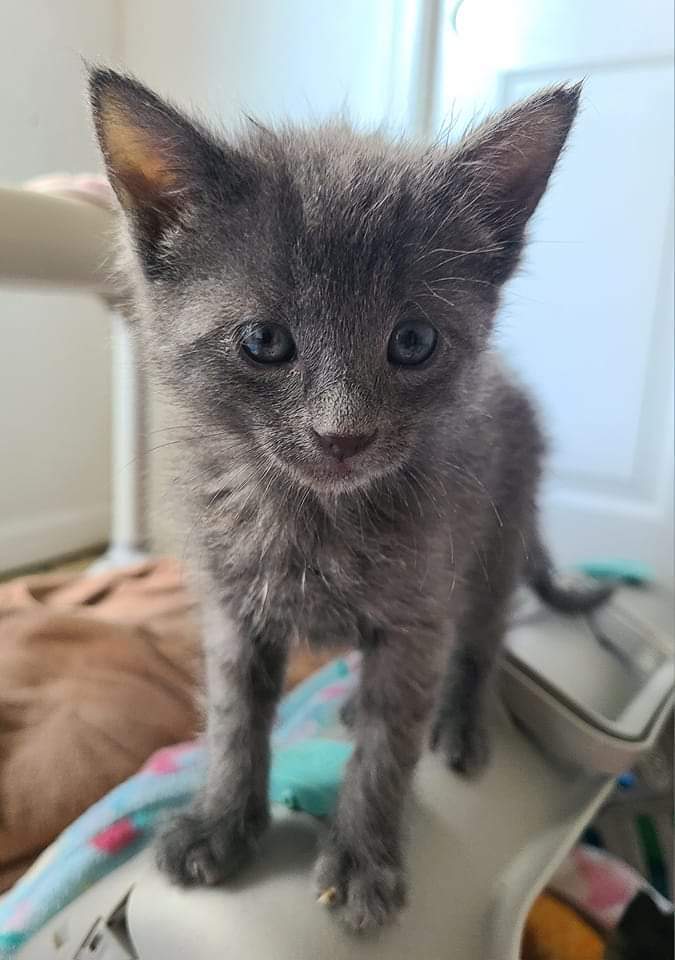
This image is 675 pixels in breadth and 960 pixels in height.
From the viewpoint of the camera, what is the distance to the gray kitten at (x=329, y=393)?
0.64 meters

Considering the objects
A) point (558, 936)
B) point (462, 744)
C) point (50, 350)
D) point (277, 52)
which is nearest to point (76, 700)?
point (462, 744)

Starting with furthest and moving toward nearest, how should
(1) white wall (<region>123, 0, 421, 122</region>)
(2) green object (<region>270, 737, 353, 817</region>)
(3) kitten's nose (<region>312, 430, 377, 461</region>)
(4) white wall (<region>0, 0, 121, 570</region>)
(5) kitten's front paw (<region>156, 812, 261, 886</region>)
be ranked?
(4) white wall (<region>0, 0, 121, 570</region>) < (1) white wall (<region>123, 0, 421, 122</region>) < (2) green object (<region>270, 737, 353, 817</region>) < (5) kitten's front paw (<region>156, 812, 261, 886</region>) < (3) kitten's nose (<region>312, 430, 377, 461</region>)

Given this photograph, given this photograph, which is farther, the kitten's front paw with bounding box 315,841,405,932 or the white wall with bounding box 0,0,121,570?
the white wall with bounding box 0,0,121,570

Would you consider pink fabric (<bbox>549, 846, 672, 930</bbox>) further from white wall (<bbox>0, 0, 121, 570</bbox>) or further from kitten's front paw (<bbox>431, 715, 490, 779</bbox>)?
white wall (<bbox>0, 0, 121, 570</bbox>)

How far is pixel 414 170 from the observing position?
0.71 meters

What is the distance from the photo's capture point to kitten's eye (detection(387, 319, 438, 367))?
0.66 metres

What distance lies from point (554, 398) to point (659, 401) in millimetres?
222

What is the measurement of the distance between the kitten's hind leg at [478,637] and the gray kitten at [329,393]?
118mm

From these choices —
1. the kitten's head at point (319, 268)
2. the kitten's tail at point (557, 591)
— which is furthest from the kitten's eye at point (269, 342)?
the kitten's tail at point (557, 591)

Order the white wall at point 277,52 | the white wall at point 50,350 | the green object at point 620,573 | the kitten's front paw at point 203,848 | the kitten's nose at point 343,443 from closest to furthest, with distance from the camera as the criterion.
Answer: the kitten's nose at point 343,443
the kitten's front paw at point 203,848
the green object at point 620,573
the white wall at point 277,52
the white wall at point 50,350

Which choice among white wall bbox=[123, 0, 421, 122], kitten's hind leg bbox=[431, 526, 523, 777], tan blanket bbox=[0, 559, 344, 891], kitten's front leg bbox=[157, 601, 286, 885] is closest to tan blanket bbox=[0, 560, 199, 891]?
tan blanket bbox=[0, 559, 344, 891]

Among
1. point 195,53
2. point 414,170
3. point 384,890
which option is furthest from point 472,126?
point 195,53

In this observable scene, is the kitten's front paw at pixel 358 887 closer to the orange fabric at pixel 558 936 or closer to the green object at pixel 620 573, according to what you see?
the orange fabric at pixel 558 936

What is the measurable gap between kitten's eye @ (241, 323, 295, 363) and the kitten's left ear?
22cm
